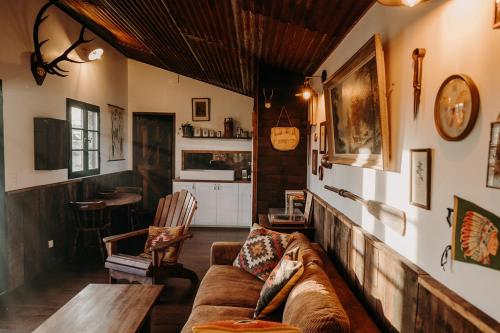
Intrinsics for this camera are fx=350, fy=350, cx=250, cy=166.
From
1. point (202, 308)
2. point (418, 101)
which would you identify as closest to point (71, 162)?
point (202, 308)

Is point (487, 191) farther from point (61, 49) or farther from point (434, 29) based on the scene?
point (61, 49)

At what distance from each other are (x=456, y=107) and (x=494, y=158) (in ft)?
0.89

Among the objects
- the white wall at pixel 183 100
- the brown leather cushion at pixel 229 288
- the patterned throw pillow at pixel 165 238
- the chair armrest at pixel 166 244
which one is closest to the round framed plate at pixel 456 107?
the brown leather cushion at pixel 229 288

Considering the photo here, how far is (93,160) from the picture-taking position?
5.55 metres

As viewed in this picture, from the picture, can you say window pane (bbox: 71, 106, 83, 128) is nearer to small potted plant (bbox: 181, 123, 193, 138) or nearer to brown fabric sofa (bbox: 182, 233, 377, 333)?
small potted plant (bbox: 181, 123, 193, 138)

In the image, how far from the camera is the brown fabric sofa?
1.56 metres

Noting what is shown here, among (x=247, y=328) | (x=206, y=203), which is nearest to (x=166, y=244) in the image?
(x=247, y=328)

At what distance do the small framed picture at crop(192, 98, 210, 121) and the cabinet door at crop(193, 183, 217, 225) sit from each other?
4.60 feet

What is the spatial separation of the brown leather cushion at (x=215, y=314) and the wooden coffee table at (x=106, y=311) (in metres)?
0.32

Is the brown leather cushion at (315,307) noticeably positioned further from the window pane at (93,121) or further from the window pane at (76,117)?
the window pane at (93,121)

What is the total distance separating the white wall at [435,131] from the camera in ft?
3.53

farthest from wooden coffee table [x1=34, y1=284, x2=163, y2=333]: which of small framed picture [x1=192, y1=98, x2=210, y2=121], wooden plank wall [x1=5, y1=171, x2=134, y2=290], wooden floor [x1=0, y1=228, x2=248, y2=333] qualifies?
small framed picture [x1=192, y1=98, x2=210, y2=121]

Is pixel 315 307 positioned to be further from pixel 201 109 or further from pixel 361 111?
pixel 201 109

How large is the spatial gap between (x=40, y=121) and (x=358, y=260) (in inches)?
148
